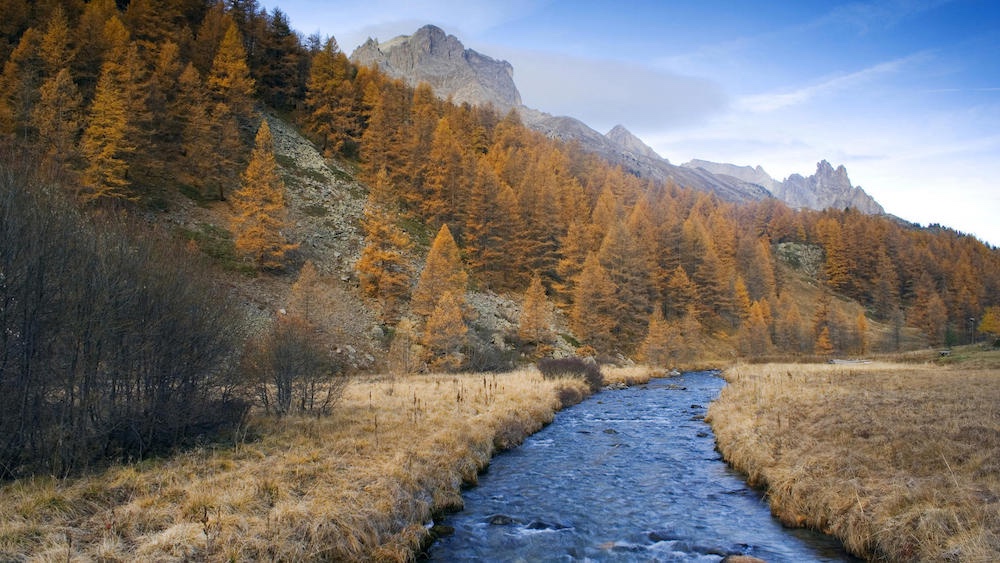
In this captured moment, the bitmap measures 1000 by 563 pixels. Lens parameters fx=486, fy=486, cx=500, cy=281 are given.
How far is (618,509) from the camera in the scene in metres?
11.6

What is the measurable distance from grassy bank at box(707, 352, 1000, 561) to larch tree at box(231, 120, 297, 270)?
3428cm

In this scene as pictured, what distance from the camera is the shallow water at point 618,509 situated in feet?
30.5

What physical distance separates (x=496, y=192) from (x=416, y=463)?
51.6 meters

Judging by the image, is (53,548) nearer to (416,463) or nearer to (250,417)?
(416,463)

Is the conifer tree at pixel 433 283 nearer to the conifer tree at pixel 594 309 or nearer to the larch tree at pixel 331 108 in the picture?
the conifer tree at pixel 594 309

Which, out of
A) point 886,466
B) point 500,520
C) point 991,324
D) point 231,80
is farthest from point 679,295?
point 500,520

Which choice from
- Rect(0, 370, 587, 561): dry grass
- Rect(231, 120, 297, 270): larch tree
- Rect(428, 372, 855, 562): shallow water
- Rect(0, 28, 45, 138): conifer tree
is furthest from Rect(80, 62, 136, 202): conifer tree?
Rect(428, 372, 855, 562): shallow water

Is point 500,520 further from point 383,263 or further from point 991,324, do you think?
point 991,324

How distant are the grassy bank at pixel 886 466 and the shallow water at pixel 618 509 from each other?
2.13 ft

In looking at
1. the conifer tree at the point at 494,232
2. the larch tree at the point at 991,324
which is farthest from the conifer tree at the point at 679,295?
the larch tree at the point at 991,324

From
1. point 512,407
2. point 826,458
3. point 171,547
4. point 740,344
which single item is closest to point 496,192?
point 740,344

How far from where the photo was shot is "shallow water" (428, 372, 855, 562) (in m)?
9.28

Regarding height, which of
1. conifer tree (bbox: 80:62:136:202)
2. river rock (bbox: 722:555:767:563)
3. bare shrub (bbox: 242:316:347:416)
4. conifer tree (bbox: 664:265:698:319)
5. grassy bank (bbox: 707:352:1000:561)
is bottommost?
river rock (bbox: 722:555:767:563)

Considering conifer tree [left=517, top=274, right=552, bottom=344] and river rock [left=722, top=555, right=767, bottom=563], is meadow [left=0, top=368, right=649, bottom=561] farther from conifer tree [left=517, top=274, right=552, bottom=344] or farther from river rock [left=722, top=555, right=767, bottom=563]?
conifer tree [left=517, top=274, right=552, bottom=344]
